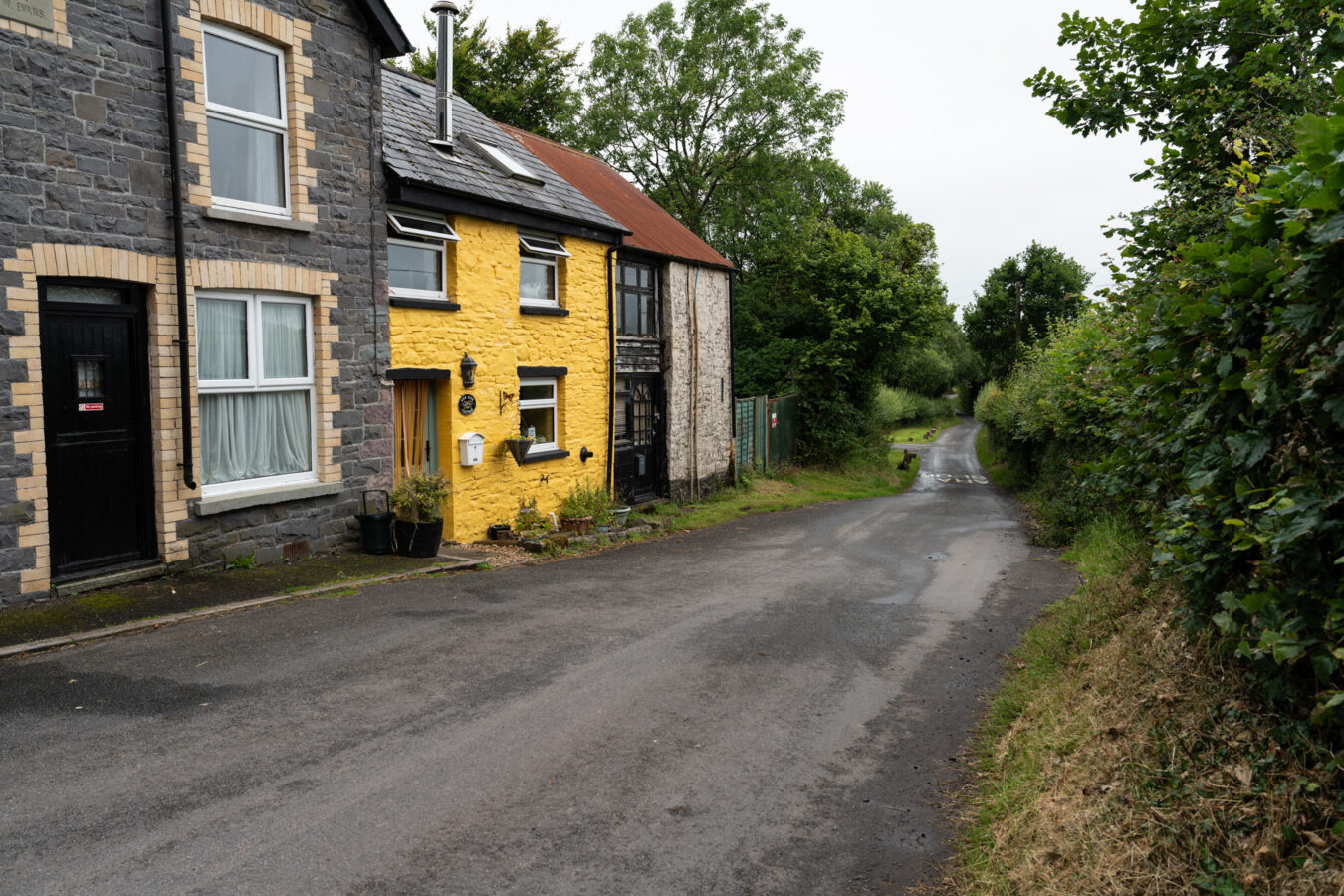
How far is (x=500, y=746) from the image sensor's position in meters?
5.66

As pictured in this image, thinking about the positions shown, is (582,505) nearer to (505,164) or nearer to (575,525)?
(575,525)

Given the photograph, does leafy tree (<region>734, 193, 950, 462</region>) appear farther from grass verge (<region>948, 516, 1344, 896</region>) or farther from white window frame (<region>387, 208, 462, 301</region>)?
grass verge (<region>948, 516, 1344, 896</region>)

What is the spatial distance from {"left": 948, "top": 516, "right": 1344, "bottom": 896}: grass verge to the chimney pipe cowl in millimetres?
11916

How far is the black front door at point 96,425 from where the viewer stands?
859 centimetres

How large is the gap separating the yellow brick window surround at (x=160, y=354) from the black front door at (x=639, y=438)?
8189 mm

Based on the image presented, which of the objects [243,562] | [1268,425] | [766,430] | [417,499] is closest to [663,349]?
[766,430]

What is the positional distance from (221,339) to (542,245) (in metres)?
6.56

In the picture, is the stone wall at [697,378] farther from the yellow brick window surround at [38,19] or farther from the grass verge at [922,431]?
the grass verge at [922,431]

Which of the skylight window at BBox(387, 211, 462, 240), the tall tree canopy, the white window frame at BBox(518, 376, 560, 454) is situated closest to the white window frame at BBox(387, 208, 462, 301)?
the skylight window at BBox(387, 211, 462, 240)

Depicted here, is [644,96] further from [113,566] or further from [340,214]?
[113,566]

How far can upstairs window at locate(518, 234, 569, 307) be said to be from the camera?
15.3 meters

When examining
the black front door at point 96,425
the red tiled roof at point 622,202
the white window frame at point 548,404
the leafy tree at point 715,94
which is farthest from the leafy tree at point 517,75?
the black front door at point 96,425

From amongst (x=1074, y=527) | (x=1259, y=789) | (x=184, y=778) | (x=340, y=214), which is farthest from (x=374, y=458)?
(x=1074, y=527)

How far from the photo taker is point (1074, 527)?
16016 millimetres
